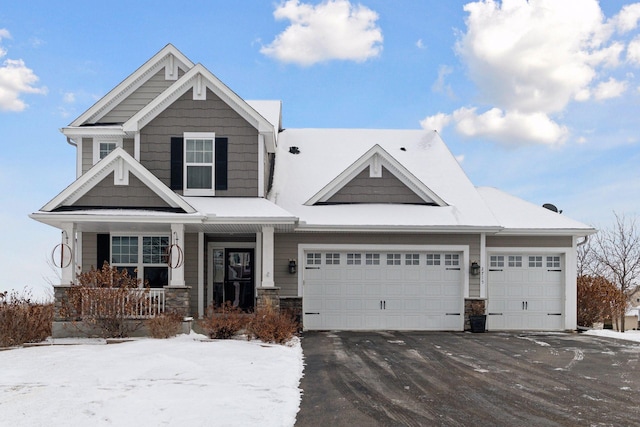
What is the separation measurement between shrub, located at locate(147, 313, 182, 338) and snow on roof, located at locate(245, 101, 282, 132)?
9.54m

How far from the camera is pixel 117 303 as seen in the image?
1341 centimetres

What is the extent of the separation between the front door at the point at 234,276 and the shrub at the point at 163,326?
145 inches

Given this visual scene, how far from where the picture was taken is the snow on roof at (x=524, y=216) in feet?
58.4

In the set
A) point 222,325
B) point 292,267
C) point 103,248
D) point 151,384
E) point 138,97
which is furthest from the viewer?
point 138,97

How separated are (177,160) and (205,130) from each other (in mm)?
1138

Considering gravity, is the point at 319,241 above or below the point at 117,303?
above

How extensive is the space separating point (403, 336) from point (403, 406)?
7.93 m

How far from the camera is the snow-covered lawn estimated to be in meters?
7.03

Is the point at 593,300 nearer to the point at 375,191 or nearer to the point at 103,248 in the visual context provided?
the point at 375,191

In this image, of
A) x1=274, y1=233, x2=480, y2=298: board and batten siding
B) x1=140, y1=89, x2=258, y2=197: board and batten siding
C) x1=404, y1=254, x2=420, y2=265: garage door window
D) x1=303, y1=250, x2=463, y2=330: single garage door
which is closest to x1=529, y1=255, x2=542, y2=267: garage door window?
x1=274, y1=233, x2=480, y2=298: board and batten siding

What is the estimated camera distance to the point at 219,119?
16.4 m

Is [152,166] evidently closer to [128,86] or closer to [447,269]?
[128,86]

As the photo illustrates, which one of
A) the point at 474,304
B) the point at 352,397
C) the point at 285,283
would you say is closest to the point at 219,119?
the point at 285,283

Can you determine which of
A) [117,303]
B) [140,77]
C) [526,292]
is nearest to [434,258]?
[526,292]
